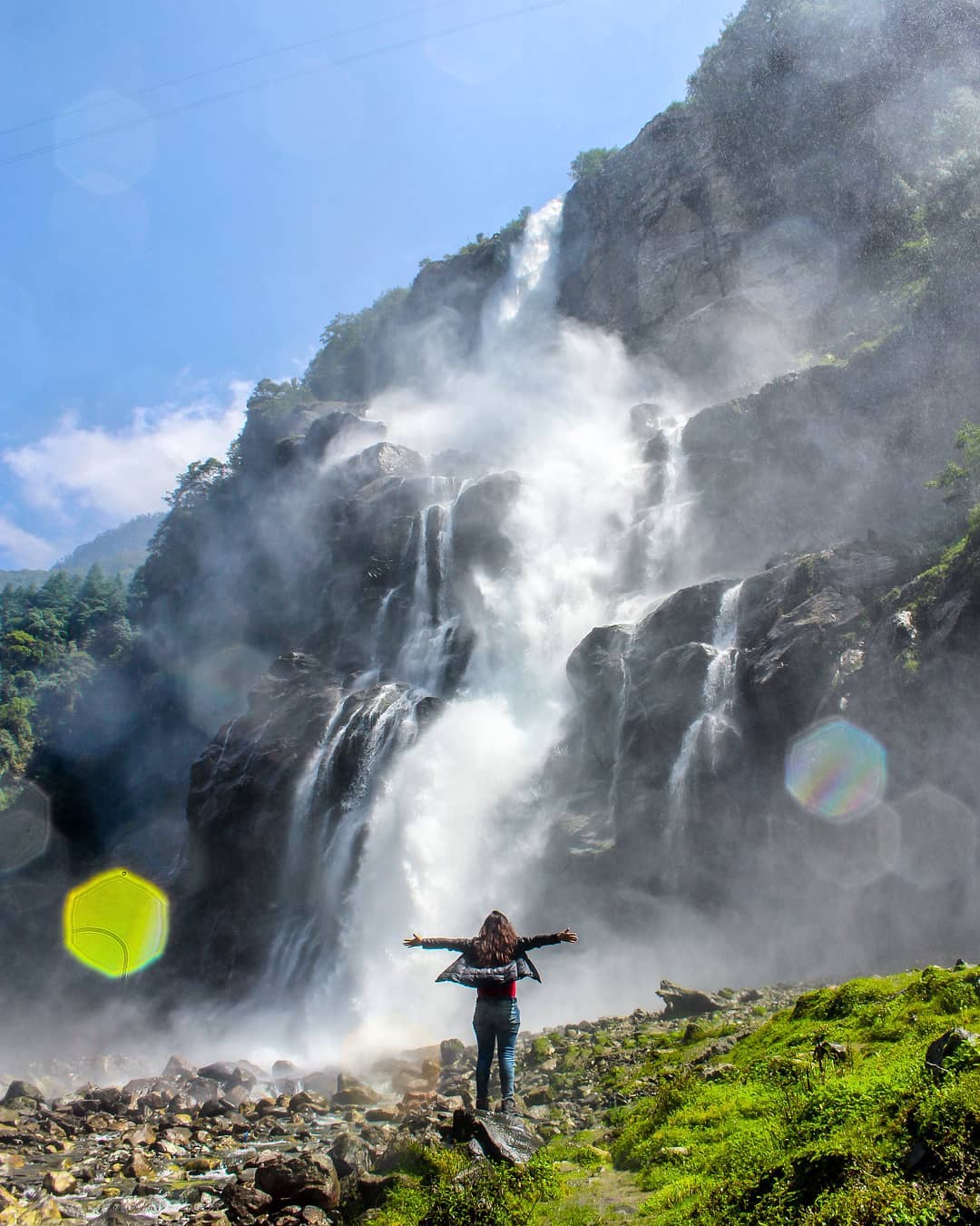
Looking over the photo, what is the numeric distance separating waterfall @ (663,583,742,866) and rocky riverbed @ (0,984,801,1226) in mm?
6646

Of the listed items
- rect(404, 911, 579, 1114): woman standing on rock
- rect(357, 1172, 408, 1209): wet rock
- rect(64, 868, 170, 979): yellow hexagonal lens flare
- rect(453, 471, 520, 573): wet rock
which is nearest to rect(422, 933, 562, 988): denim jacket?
rect(404, 911, 579, 1114): woman standing on rock

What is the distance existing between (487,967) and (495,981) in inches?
5.9

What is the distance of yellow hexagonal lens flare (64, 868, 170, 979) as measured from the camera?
124ft

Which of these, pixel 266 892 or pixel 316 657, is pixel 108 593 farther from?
pixel 266 892

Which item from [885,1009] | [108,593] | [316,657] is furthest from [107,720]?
[885,1009]

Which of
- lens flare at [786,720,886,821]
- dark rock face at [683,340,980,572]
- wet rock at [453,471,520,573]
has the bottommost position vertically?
lens flare at [786,720,886,821]

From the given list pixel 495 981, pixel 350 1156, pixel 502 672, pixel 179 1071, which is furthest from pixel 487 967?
pixel 502 672

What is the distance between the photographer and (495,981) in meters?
7.63

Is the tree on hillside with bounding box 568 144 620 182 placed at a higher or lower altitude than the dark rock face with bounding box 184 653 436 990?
higher

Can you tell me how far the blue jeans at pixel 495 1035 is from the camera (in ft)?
25.1

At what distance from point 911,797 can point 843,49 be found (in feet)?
161

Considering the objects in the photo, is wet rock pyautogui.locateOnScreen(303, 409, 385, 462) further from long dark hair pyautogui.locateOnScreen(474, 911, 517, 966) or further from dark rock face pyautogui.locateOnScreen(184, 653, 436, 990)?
long dark hair pyautogui.locateOnScreen(474, 911, 517, 966)

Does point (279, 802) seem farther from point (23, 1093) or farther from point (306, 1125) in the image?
point (306, 1125)

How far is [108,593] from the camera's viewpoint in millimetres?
82625
